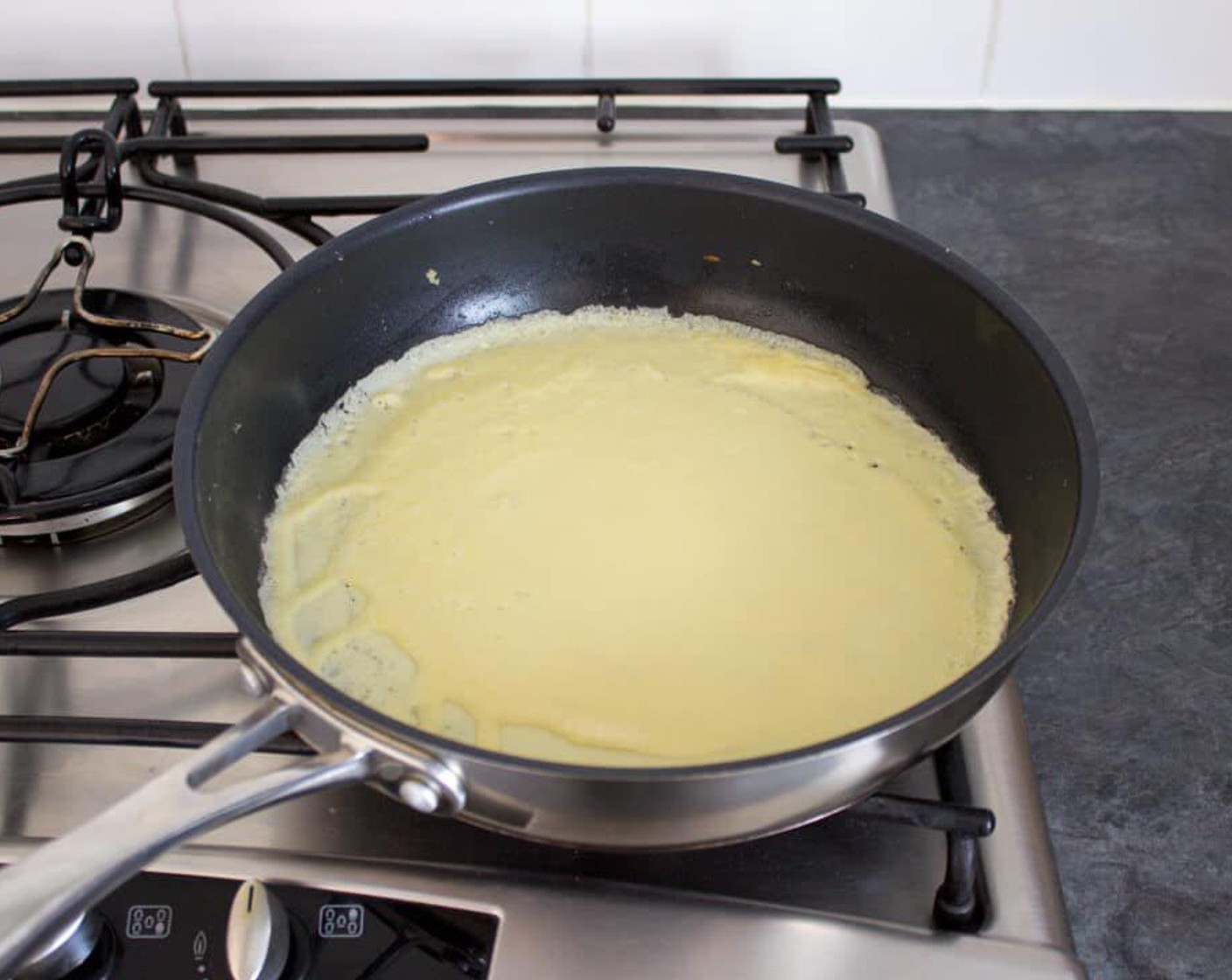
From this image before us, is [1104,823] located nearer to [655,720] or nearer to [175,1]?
[655,720]

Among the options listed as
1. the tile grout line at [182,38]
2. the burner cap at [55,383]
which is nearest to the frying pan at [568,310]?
the burner cap at [55,383]

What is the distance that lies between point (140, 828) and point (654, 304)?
1.76 ft

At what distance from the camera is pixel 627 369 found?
2.81ft

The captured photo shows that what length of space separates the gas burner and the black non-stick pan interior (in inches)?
2.8

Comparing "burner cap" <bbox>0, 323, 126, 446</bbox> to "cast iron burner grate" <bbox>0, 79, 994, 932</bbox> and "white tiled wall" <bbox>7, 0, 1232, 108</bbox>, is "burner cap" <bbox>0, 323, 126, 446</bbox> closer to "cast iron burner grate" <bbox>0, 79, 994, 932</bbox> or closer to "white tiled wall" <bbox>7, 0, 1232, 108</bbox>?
"cast iron burner grate" <bbox>0, 79, 994, 932</bbox>

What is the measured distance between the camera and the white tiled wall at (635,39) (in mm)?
1090

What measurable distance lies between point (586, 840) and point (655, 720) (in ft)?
0.42

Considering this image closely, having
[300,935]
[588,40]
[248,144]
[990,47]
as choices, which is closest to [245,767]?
[300,935]

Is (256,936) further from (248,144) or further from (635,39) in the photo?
(635,39)

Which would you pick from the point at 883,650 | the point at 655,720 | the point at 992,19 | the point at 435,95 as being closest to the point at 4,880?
the point at 655,720

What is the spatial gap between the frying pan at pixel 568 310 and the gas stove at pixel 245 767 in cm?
6

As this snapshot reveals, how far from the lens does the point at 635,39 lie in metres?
1.10

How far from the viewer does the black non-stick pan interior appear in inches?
26.9

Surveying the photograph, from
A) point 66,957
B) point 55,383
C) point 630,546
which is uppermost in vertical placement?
point 55,383
